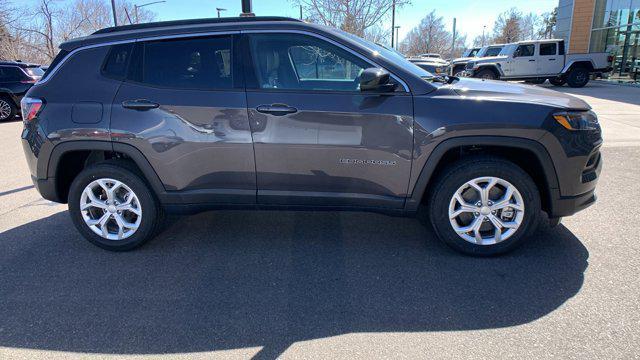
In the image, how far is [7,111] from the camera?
12625 mm

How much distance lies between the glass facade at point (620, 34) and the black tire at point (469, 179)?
71.7ft

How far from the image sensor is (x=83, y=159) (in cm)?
386

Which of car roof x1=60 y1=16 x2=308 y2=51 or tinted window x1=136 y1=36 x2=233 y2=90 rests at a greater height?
car roof x1=60 y1=16 x2=308 y2=51

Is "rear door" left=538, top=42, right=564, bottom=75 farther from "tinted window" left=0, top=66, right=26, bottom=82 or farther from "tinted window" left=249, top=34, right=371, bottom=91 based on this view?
"tinted window" left=0, top=66, right=26, bottom=82

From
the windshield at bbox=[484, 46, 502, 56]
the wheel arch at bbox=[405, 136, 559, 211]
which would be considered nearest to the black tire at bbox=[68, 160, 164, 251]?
the wheel arch at bbox=[405, 136, 559, 211]

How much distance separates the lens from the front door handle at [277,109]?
128 inches

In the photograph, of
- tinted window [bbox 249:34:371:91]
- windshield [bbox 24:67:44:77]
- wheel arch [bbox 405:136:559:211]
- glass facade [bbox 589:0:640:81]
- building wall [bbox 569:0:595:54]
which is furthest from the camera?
building wall [bbox 569:0:595:54]

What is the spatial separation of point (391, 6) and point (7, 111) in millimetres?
13642

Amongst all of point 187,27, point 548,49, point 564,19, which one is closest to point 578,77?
point 548,49

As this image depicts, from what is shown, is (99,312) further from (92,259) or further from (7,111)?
(7,111)

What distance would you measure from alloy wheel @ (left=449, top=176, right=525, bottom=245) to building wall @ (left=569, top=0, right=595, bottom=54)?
26521 millimetres

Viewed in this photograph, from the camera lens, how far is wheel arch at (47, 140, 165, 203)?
3480mm

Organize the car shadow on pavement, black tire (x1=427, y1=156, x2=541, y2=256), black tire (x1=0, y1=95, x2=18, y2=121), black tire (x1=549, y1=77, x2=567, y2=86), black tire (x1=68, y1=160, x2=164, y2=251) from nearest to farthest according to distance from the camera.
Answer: the car shadow on pavement < black tire (x1=427, y1=156, x2=541, y2=256) < black tire (x1=68, y1=160, x2=164, y2=251) < black tire (x1=0, y1=95, x2=18, y2=121) < black tire (x1=549, y1=77, x2=567, y2=86)

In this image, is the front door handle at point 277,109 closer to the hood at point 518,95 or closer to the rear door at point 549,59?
the hood at point 518,95
